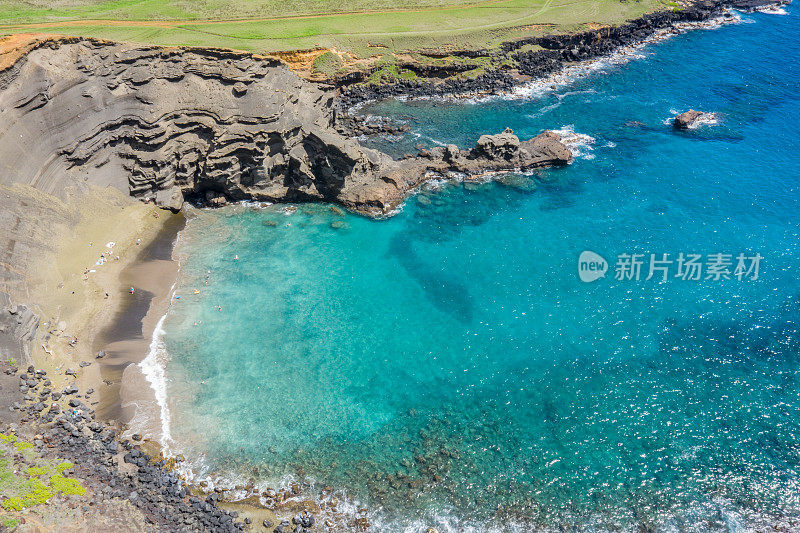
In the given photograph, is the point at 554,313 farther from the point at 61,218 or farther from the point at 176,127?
the point at 61,218

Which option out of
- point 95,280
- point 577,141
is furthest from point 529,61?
point 95,280

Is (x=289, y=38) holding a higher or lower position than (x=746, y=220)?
higher

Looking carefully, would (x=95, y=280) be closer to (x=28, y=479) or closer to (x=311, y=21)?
(x=28, y=479)

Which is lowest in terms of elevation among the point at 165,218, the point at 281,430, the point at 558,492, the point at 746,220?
the point at 558,492

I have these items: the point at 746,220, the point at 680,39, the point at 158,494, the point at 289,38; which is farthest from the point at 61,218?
the point at 680,39

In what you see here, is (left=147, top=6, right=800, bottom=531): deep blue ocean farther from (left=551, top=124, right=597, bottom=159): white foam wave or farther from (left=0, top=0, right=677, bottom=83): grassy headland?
(left=0, top=0, right=677, bottom=83): grassy headland


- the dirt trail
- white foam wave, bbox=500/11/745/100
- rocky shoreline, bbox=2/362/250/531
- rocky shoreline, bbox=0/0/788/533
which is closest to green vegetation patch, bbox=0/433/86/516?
rocky shoreline, bbox=2/362/250/531

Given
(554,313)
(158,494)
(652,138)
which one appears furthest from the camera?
(652,138)
